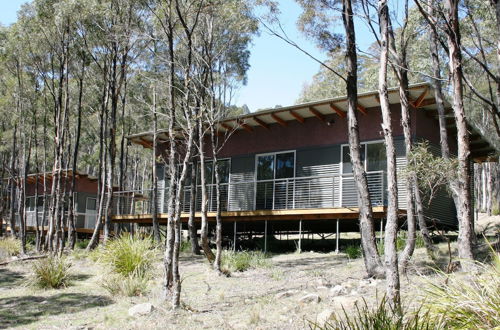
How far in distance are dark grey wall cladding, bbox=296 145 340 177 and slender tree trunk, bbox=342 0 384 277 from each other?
551 centimetres

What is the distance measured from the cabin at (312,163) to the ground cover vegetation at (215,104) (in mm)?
822

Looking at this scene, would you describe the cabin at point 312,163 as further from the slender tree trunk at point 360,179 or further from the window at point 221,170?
the slender tree trunk at point 360,179

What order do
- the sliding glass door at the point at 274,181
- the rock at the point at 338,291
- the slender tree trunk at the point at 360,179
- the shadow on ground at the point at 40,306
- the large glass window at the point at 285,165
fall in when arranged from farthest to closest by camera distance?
the large glass window at the point at 285,165 < the sliding glass door at the point at 274,181 < the slender tree trunk at the point at 360,179 < the shadow on ground at the point at 40,306 < the rock at the point at 338,291

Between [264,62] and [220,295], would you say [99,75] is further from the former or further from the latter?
[220,295]

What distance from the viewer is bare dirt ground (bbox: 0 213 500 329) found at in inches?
272

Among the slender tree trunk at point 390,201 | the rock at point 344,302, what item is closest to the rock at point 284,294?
the rock at point 344,302

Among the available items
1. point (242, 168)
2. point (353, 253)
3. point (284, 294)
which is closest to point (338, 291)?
point (284, 294)

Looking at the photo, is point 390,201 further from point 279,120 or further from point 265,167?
point 265,167

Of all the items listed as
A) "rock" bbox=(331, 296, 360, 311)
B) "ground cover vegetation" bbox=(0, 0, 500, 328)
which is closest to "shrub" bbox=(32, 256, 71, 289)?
"ground cover vegetation" bbox=(0, 0, 500, 328)

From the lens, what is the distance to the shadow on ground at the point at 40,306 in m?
8.12

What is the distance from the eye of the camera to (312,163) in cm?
1582

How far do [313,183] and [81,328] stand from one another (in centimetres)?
954

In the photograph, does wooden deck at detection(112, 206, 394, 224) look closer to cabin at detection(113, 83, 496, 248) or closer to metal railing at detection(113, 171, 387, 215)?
cabin at detection(113, 83, 496, 248)

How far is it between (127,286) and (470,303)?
21.3 ft
